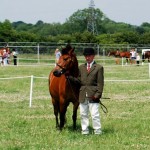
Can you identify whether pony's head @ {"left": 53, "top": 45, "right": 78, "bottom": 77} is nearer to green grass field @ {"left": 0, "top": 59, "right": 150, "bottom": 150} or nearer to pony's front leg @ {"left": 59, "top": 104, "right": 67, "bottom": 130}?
pony's front leg @ {"left": 59, "top": 104, "right": 67, "bottom": 130}

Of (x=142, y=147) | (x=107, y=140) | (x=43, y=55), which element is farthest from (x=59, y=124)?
(x=43, y=55)

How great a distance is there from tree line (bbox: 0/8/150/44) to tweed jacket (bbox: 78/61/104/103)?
174 feet

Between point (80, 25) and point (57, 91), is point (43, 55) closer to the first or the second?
point (57, 91)

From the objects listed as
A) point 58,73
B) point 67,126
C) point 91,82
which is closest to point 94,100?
point 91,82

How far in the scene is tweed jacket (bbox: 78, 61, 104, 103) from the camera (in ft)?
31.0

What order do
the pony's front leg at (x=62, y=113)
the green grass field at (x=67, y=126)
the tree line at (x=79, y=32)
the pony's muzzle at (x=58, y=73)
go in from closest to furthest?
the green grass field at (x=67, y=126)
the pony's muzzle at (x=58, y=73)
the pony's front leg at (x=62, y=113)
the tree line at (x=79, y=32)

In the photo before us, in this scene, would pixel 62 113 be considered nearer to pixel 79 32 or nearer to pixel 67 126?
pixel 67 126

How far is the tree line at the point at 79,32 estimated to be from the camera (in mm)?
67812

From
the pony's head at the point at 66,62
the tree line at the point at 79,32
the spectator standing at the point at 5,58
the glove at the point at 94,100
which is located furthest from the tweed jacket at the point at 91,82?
the tree line at the point at 79,32

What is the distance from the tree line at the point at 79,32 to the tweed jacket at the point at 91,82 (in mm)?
52969

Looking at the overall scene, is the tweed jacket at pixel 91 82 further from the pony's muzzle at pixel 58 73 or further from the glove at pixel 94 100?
the pony's muzzle at pixel 58 73

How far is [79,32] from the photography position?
77.3 metres

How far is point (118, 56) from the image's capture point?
49.7 meters

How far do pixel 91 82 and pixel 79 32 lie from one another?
68.2 metres
